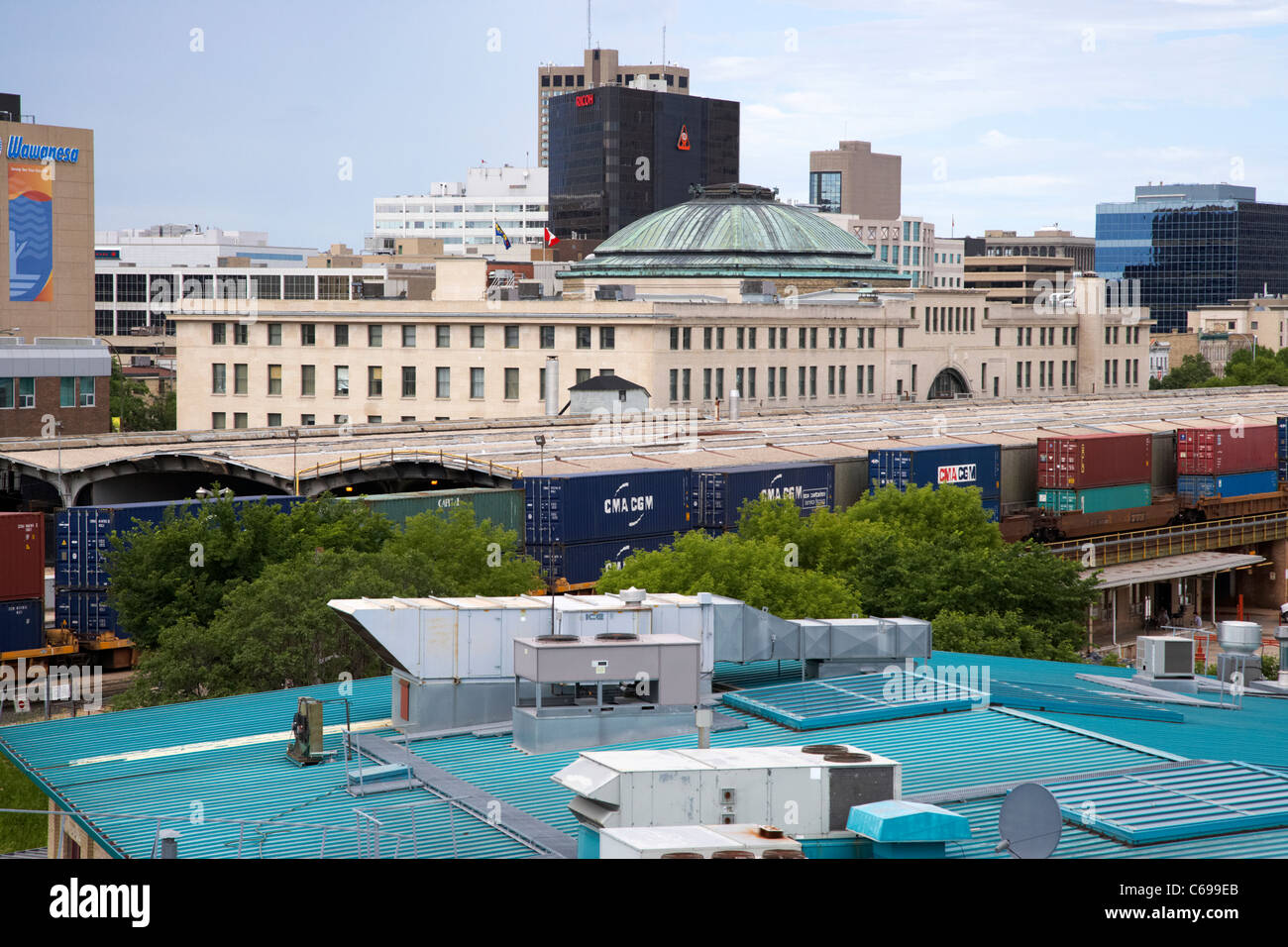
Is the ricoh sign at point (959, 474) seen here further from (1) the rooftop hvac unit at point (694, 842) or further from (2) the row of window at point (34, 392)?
(1) the rooftop hvac unit at point (694, 842)

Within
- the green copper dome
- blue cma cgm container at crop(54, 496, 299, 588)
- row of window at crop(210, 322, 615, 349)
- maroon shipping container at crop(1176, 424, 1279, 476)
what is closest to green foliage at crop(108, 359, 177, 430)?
row of window at crop(210, 322, 615, 349)

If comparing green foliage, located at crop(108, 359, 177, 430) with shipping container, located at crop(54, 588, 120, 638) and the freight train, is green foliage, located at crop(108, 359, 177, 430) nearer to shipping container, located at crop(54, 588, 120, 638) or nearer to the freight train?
the freight train

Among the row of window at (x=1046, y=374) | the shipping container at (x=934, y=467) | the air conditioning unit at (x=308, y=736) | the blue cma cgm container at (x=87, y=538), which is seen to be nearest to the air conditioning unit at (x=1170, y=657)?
the air conditioning unit at (x=308, y=736)

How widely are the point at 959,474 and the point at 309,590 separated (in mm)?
31231

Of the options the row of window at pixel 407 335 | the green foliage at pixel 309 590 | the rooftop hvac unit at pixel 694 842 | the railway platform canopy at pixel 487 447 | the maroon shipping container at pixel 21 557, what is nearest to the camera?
the rooftop hvac unit at pixel 694 842

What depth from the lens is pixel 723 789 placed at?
1423 centimetres

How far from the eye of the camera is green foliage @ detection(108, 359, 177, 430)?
95.8m

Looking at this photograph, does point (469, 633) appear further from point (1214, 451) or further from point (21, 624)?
point (1214, 451)

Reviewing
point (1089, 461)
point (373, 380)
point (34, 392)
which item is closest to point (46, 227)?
point (373, 380)

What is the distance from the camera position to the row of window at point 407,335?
8900 cm

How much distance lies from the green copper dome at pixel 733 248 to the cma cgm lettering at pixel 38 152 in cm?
3394
